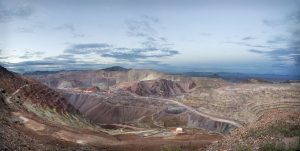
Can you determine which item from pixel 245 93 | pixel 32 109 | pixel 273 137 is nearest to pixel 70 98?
pixel 245 93

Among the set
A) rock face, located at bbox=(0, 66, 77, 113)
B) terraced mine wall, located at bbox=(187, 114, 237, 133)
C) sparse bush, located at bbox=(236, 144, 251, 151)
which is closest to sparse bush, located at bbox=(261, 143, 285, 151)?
sparse bush, located at bbox=(236, 144, 251, 151)

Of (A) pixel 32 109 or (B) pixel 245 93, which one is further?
(B) pixel 245 93

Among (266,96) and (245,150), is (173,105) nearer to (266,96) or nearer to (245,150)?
(266,96)

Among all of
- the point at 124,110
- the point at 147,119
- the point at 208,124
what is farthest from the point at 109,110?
the point at 208,124

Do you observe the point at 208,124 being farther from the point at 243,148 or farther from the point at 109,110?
the point at 243,148

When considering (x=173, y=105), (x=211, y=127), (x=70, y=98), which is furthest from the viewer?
(x=70, y=98)

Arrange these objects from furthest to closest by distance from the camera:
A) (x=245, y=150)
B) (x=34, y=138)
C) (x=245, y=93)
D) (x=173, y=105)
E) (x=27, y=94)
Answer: (x=173, y=105) < (x=245, y=93) < (x=27, y=94) < (x=34, y=138) < (x=245, y=150)

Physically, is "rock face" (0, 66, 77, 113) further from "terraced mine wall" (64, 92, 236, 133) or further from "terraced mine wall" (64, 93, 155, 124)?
"terraced mine wall" (64, 93, 155, 124)

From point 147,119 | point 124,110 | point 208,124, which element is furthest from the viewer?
point 124,110
